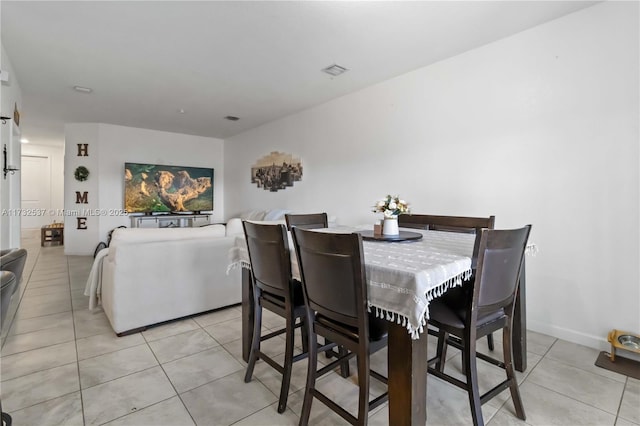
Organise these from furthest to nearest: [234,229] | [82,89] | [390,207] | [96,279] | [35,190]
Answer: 1. [35,190]
2. [82,89]
3. [234,229]
4. [96,279]
5. [390,207]

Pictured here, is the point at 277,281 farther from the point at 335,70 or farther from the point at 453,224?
the point at 335,70

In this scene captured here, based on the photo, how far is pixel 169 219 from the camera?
21.7 feet

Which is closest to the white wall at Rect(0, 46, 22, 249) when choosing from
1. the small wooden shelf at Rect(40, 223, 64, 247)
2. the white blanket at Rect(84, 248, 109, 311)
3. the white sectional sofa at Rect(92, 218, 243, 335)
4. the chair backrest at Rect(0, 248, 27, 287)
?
the white blanket at Rect(84, 248, 109, 311)

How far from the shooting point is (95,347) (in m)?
2.33

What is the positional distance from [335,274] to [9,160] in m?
3.98

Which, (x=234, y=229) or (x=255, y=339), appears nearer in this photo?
(x=255, y=339)

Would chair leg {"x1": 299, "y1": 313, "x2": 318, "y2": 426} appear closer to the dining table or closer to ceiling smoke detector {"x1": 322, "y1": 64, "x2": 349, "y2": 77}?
the dining table

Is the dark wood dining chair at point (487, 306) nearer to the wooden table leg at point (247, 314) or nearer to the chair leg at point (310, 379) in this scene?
the chair leg at point (310, 379)

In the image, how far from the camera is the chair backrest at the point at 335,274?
1217 mm

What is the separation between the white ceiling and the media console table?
2.51 metres

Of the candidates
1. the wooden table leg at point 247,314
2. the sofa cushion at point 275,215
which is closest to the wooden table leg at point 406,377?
the wooden table leg at point 247,314

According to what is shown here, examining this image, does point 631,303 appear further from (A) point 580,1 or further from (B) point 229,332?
(B) point 229,332

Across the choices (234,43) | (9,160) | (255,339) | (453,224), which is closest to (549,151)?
(453,224)

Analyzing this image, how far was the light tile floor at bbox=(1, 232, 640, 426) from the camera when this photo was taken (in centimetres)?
160
